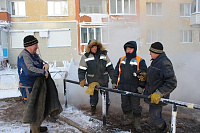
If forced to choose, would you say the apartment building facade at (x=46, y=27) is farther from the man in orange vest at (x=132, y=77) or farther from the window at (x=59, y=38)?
the man in orange vest at (x=132, y=77)

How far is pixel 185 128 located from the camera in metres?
3.70

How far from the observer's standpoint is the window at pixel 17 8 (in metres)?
16.3

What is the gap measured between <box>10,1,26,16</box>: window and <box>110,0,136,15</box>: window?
8.14 m

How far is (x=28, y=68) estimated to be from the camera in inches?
117

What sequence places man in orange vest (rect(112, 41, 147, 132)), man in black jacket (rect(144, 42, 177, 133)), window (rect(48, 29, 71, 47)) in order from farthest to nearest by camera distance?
window (rect(48, 29, 71, 47)), man in orange vest (rect(112, 41, 147, 132)), man in black jacket (rect(144, 42, 177, 133))

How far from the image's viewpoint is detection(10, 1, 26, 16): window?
53.5ft

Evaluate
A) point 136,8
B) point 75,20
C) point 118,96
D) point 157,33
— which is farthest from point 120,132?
point 136,8

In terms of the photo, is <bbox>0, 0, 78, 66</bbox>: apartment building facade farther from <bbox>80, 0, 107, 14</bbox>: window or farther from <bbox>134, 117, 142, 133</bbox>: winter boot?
<bbox>134, 117, 142, 133</bbox>: winter boot

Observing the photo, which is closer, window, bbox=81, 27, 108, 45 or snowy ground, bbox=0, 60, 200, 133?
snowy ground, bbox=0, 60, 200, 133

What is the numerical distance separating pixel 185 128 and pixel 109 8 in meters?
15.4

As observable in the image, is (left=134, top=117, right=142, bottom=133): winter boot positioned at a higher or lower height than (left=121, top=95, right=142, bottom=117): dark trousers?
lower

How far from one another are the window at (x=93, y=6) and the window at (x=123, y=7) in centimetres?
78

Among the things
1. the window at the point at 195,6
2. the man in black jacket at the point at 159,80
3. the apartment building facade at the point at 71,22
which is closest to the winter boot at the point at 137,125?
the man in black jacket at the point at 159,80

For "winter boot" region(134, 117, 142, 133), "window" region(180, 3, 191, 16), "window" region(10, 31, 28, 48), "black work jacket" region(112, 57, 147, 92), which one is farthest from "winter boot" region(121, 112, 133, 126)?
"window" region(10, 31, 28, 48)
